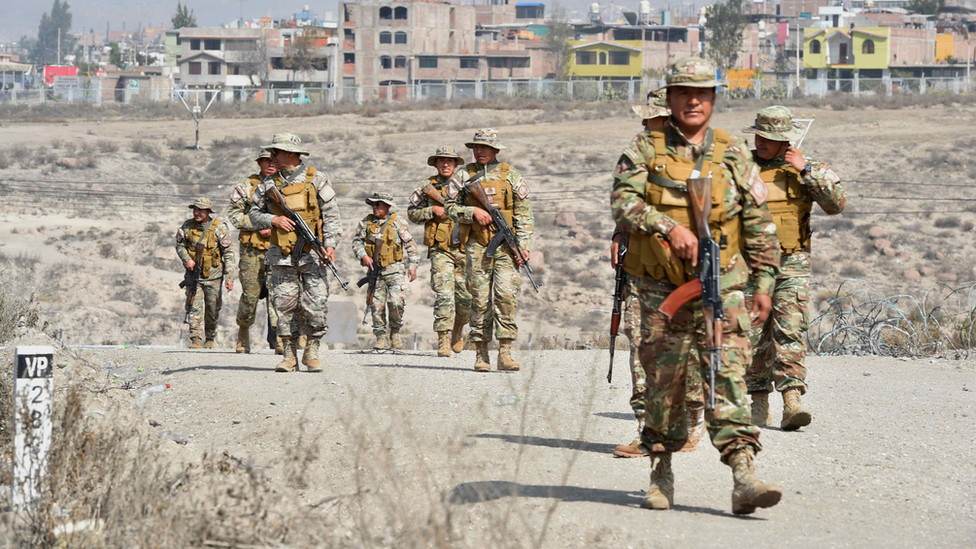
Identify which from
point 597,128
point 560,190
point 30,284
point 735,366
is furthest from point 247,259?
point 597,128

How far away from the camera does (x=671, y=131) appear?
A: 551 centimetres

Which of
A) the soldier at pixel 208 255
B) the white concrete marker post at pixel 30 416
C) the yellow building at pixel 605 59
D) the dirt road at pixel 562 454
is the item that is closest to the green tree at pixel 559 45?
the yellow building at pixel 605 59

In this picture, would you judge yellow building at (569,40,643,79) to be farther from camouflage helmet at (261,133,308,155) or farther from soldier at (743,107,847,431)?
soldier at (743,107,847,431)

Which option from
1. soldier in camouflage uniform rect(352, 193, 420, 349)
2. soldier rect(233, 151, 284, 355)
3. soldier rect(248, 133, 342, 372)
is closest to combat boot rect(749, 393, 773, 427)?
soldier rect(248, 133, 342, 372)

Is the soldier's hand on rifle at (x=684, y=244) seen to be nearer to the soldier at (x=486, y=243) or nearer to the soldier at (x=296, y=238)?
the soldier at (x=486, y=243)

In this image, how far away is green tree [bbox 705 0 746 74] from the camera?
3489 inches

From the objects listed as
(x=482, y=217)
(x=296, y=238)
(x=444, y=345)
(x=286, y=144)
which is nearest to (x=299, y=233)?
(x=296, y=238)

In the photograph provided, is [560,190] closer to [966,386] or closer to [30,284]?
[30,284]

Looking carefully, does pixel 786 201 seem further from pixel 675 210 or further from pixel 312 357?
pixel 312 357

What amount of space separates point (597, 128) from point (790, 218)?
43795mm

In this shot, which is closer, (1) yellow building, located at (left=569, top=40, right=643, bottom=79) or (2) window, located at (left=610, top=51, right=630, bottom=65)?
(1) yellow building, located at (left=569, top=40, right=643, bottom=79)

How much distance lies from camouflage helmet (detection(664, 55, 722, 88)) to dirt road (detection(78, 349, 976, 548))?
160 centimetres

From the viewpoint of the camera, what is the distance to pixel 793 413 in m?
7.74

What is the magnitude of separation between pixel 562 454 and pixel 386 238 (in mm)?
7788
